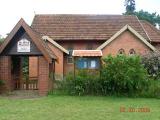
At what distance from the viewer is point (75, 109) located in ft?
60.9

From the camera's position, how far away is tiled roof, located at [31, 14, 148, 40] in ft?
143

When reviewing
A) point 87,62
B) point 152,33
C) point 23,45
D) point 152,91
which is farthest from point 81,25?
point 152,91

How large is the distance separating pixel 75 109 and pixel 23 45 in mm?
9001

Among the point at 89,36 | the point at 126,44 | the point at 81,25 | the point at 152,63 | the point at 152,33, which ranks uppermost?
the point at 81,25

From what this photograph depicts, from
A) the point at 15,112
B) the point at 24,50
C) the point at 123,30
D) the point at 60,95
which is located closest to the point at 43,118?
the point at 15,112

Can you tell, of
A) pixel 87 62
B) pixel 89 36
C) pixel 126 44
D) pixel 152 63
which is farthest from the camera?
pixel 89 36

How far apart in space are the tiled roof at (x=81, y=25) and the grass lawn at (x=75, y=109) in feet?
66.4

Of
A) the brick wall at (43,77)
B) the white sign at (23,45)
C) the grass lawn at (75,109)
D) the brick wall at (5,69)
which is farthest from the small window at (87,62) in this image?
the grass lawn at (75,109)

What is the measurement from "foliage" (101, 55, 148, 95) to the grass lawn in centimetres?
146

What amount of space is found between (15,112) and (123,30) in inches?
1016
